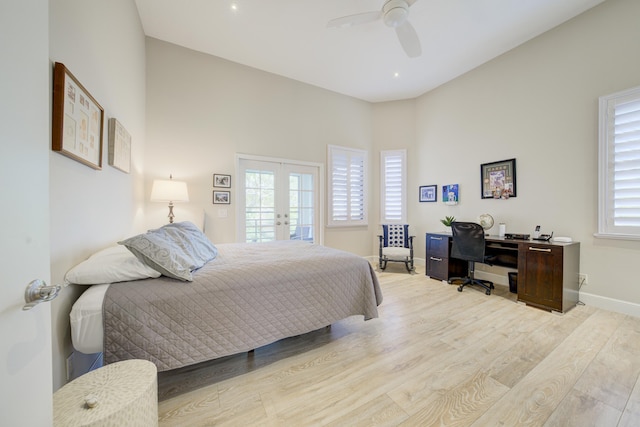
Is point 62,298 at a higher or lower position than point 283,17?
lower

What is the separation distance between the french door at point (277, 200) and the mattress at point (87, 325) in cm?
244

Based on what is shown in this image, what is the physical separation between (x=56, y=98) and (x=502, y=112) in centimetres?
481

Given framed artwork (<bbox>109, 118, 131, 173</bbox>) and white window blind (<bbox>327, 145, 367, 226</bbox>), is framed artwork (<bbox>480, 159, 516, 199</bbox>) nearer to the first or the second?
white window blind (<bbox>327, 145, 367, 226</bbox>)

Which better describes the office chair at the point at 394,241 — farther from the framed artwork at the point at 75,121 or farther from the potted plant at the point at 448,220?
the framed artwork at the point at 75,121

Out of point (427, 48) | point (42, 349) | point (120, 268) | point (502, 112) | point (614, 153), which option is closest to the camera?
point (42, 349)

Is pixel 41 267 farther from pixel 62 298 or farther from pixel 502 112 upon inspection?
pixel 502 112

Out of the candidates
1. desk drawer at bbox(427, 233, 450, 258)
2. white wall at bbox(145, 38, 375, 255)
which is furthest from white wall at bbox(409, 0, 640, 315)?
white wall at bbox(145, 38, 375, 255)

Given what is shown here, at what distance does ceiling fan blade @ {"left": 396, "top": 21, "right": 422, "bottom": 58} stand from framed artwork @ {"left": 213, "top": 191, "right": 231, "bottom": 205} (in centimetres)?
301

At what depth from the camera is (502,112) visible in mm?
3547

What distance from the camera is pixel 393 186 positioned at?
497 centimetres

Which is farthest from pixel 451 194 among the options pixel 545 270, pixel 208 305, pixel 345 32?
pixel 208 305

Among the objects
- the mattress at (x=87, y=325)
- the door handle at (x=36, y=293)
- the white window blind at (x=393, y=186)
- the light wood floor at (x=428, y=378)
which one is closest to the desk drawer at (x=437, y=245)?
the white window blind at (x=393, y=186)

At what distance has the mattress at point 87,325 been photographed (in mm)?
1206

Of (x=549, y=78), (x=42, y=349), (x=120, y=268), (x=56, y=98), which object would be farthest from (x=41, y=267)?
(x=549, y=78)
